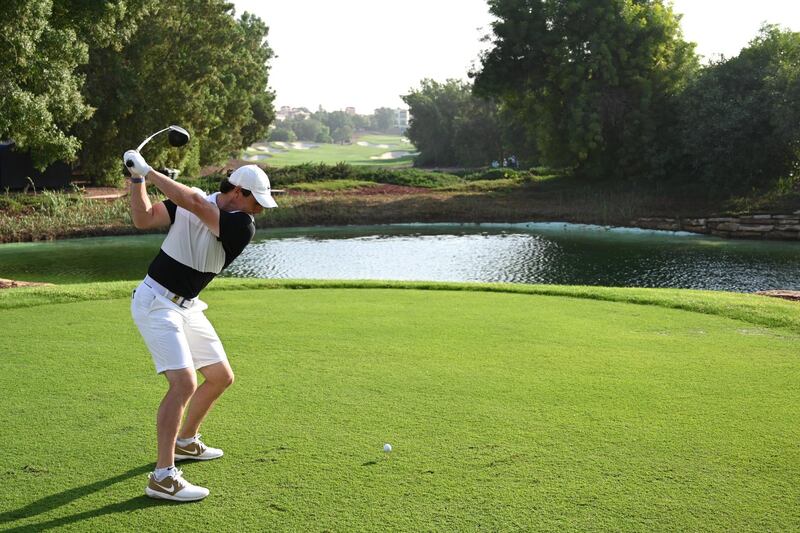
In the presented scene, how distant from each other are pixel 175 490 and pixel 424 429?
1.69m

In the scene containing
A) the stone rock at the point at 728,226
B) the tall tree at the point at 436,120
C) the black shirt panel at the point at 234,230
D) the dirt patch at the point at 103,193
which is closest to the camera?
the black shirt panel at the point at 234,230

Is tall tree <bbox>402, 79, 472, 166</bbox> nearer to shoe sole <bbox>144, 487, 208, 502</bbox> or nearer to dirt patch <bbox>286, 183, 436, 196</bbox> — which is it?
dirt patch <bbox>286, 183, 436, 196</bbox>

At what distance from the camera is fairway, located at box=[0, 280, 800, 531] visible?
13.3ft

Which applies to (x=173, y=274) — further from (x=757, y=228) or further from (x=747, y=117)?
(x=747, y=117)

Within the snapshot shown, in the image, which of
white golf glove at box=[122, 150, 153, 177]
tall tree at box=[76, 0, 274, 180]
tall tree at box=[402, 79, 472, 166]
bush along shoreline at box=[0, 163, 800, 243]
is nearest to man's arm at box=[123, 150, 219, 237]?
white golf glove at box=[122, 150, 153, 177]

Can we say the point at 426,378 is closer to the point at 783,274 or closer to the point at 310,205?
the point at 783,274

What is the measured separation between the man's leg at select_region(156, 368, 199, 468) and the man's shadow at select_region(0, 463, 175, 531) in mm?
302

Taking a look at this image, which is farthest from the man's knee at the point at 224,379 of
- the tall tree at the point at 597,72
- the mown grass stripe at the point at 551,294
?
the tall tree at the point at 597,72

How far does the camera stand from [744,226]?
29.0 metres

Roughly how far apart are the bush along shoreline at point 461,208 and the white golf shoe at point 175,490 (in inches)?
981

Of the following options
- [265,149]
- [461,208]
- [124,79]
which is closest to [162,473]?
[461,208]

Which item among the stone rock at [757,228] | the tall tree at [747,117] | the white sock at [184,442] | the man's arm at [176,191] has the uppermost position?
the tall tree at [747,117]

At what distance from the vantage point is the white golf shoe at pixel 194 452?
15.6ft

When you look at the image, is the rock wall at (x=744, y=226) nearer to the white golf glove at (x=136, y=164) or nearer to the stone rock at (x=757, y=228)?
the stone rock at (x=757, y=228)
